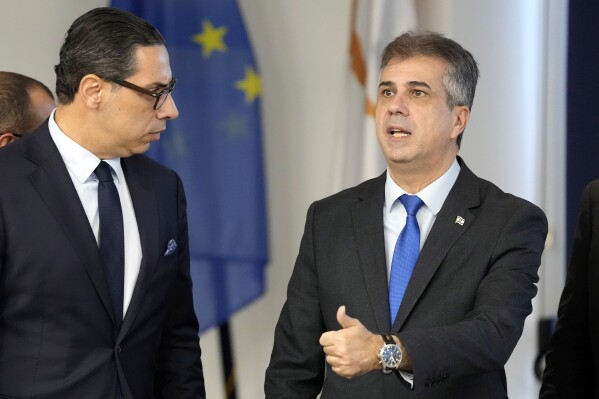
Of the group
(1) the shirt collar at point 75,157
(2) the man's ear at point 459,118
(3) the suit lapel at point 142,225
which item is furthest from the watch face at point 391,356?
(1) the shirt collar at point 75,157

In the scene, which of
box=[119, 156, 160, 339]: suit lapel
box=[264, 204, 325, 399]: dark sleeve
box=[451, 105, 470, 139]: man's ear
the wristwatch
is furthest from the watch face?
box=[451, 105, 470, 139]: man's ear

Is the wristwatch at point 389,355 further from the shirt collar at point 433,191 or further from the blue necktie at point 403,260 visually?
the shirt collar at point 433,191

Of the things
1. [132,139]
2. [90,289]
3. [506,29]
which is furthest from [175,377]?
[506,29]

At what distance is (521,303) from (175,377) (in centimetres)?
95

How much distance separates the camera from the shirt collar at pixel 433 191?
259 cm

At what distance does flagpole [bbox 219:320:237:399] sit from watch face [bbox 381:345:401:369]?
256 cm

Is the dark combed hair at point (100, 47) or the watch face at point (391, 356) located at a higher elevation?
the dark combed hair at point (100, 47)

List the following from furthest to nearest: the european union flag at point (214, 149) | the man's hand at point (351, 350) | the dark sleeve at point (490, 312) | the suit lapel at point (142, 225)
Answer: the european union flag at point (214, 149)
the suit lapel at point (142, 225)
the dark sleeve at point (490, 312)
the man's hand at point (351, 350)

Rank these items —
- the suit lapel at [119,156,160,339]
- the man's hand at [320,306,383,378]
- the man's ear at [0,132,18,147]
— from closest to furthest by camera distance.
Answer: the man's hand at [320,306,383,378]
the suit lapel at [119,156,160,339]
the man's ear at [0,132,18,147]

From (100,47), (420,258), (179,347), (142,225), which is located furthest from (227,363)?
(100,47)

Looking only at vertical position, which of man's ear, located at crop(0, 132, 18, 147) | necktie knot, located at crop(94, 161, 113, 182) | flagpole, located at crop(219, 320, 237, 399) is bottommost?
flagpole, located at crop(219, 320, 237, 399)

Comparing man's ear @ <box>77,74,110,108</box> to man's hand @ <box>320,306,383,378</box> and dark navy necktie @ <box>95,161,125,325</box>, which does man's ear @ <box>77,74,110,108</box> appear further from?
man's hand @ <box>320,306,383,378</box>

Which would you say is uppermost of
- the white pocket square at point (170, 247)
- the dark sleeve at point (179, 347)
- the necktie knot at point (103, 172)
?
the necktie knot at point (103, 172)

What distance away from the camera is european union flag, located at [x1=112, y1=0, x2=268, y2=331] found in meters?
4.41
